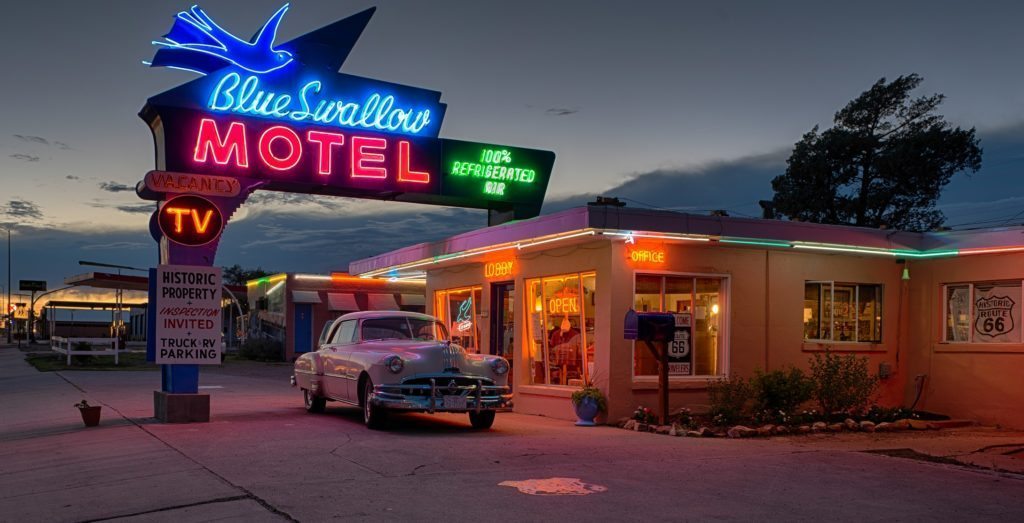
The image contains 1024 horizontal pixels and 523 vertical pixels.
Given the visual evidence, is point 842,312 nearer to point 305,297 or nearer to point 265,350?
point 305,297

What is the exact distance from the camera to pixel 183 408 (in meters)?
13.9

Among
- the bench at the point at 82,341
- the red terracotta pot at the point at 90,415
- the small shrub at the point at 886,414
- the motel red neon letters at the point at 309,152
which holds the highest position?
the motel red neon letters at the point at 309,152

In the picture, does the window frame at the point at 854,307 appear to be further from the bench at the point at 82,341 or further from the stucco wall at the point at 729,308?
→ the bench at the point at 82,341

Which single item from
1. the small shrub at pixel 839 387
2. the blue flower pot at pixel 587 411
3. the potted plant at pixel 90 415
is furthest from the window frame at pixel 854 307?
the potted plant at pixel 90 415

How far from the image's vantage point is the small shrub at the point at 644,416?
14406 millimetres

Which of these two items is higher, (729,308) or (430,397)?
(729,308)

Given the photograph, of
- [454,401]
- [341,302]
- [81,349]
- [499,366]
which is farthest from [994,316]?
[81,349]

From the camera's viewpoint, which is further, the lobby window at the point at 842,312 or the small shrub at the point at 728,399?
the lobby window at the point at 842,312

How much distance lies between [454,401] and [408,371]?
774 millimetres

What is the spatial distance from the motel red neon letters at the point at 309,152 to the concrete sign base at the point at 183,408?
3.99 m

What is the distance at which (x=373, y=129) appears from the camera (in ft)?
60.4

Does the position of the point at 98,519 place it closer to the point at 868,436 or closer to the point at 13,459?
the point at 13,459

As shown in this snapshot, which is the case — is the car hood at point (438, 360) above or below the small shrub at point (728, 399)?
above

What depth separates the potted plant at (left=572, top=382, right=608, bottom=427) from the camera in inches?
573
